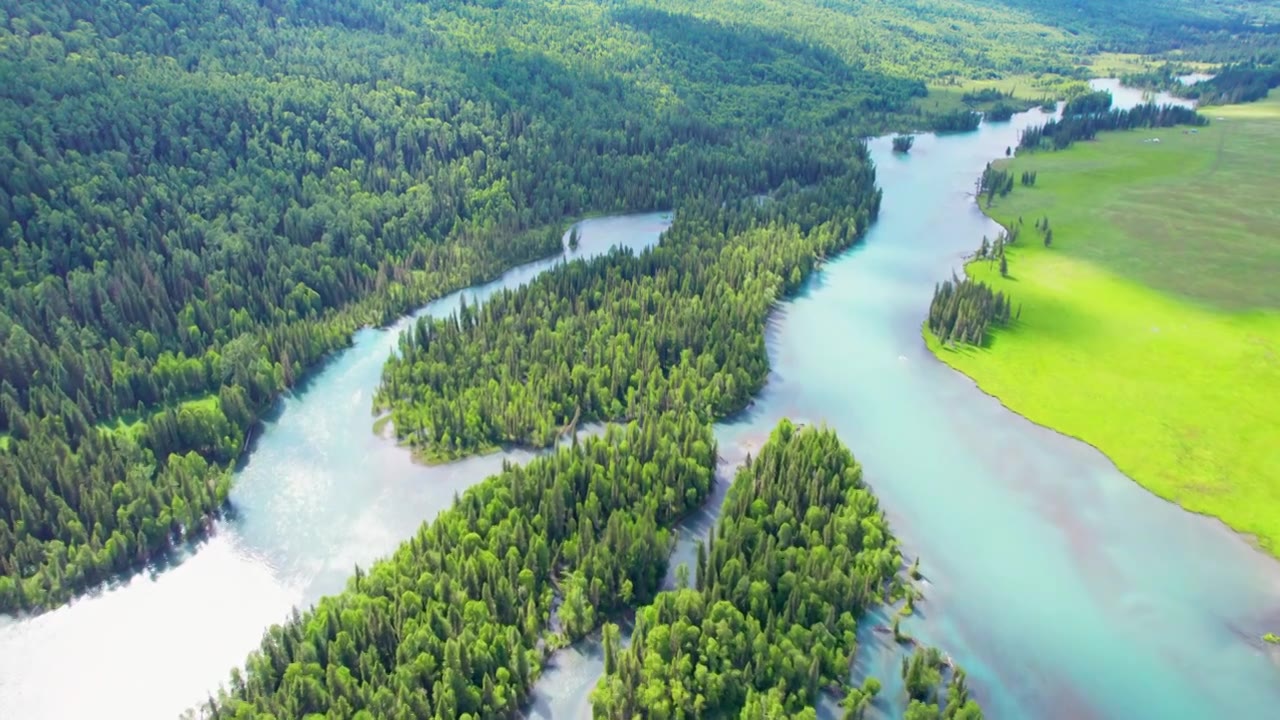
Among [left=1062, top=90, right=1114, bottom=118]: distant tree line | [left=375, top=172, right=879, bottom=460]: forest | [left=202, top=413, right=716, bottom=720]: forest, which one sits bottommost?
[left=202, top=413, right=716, bottom=720]: forest

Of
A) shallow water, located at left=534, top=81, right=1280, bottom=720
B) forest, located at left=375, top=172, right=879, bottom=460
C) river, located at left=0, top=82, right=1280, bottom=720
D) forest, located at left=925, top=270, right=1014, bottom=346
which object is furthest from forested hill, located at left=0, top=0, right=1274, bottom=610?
forest, located at left=925, top=270, right=1014, bottom=346

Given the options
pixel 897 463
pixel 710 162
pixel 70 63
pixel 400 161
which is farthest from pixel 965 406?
pixel 70 63

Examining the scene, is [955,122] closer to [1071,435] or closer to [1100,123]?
[1100,123]

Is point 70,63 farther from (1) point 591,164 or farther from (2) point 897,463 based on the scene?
(2) point 897,463

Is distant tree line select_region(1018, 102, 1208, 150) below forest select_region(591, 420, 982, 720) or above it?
above

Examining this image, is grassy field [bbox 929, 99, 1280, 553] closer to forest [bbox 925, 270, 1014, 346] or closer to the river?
forest [bbox 925, 270, 1014, 346]

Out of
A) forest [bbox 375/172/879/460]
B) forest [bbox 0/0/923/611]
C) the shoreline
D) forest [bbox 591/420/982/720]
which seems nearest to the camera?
forest [bbox 591/420/982/720]
